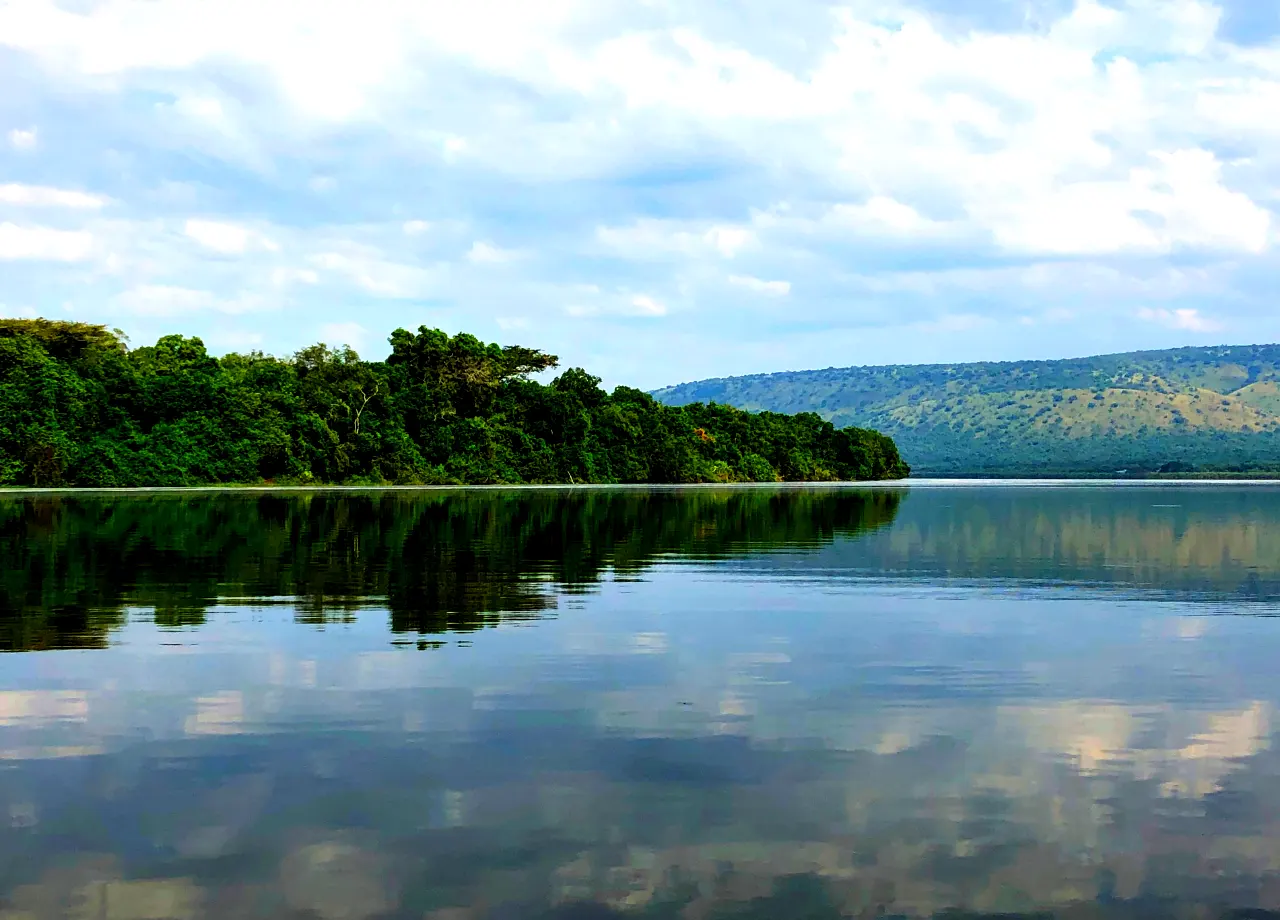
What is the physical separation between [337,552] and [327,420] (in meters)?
76.7

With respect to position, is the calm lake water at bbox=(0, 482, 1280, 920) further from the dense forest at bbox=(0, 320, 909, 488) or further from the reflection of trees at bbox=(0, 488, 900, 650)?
the dense forest at bbox=(0, 320, 909, 488)

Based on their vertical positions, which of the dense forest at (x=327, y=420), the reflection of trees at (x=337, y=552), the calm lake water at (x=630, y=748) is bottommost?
the calm lake water at (x=630, y=748)

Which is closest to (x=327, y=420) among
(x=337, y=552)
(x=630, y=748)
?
(x=337, y=552)

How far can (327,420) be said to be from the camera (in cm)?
10994

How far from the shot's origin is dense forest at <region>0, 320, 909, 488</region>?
9362 centimetres

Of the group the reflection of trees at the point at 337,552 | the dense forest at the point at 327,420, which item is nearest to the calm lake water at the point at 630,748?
the reflection of trees at the point at 337,552

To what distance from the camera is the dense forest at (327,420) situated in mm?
93625

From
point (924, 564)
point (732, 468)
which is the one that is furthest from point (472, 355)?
point (924, 564)

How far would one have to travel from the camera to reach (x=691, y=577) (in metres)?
29.5

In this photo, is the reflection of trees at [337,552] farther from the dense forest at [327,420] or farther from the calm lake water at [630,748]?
the dense forest at [327,420]

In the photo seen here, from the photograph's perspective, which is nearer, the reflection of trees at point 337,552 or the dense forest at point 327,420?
the reflection of trees at point 337,552

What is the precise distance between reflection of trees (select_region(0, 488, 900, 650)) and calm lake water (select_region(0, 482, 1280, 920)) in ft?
0.83

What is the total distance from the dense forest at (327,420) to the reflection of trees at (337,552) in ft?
85.5

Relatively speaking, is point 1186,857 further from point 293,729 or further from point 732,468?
point 732,468
